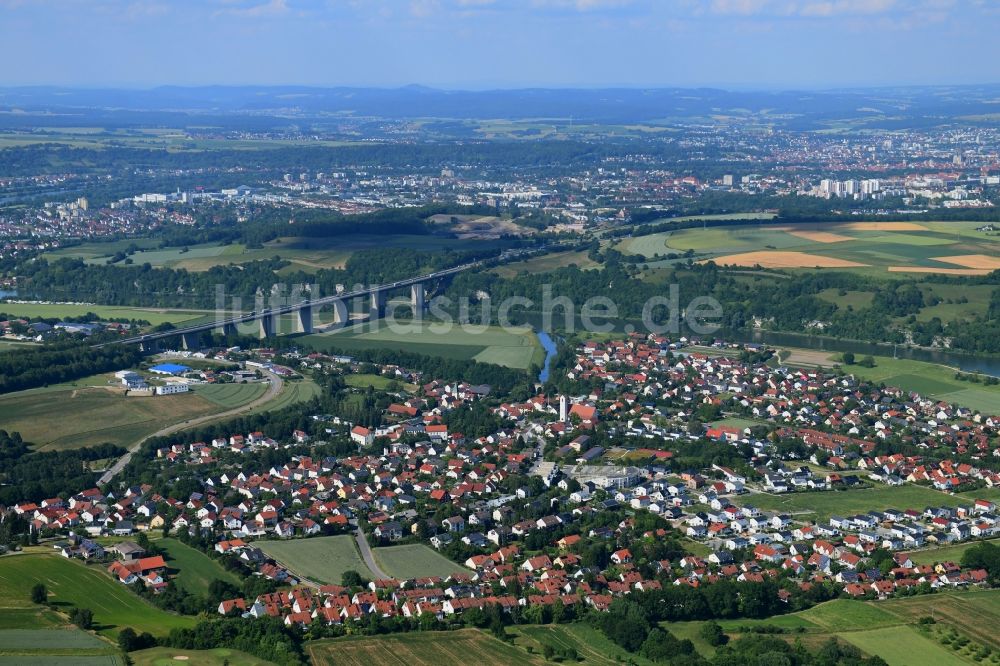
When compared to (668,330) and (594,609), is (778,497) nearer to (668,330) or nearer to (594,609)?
(594,609)

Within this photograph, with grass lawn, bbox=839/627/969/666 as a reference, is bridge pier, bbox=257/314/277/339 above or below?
below

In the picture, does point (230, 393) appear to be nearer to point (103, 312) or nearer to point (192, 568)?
point (192, 568)

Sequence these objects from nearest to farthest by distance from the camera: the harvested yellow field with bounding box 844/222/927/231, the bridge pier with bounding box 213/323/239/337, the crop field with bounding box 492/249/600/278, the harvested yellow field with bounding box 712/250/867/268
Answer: the bridge pier with bounding box 213/323/239/337
the harvested yellow field with bounding box 712/250/867/268
the crop field with bounding box 492/249/600/278
the harvested yellow field with bounding box 844/222/927/231

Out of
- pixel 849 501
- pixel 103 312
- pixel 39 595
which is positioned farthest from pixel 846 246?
pixel 39 595

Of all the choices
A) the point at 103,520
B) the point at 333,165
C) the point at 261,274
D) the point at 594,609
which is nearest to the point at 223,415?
the point at 103,520

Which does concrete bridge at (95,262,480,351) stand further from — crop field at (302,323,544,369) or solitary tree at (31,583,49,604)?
solitary tree at (31,583,49,604)

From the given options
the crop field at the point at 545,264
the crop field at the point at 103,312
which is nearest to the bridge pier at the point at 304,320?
the crop field at the point at 103,312

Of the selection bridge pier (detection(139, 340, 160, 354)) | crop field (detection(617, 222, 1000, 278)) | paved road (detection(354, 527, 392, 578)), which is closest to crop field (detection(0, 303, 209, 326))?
bridge pier (detection(139, 340, 160, 354))
